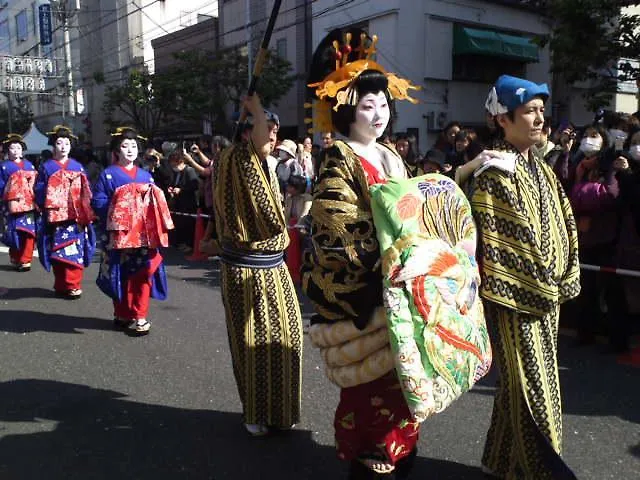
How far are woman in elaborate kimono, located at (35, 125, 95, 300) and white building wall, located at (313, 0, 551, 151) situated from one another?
10681 mm

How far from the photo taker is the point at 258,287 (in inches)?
126

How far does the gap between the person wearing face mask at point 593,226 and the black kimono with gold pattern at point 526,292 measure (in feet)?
7.78

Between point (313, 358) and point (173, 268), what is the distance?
4.26m

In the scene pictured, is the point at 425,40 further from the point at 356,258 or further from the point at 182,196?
the point at 356,258

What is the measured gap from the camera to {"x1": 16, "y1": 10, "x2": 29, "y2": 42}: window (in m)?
43.1

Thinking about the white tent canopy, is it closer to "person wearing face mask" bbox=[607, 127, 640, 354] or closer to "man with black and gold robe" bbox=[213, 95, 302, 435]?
"man with black and gold robe" bbox=[213, 95, 302, 435]

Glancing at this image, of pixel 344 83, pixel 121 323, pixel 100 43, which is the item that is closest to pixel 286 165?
pixel 121 323

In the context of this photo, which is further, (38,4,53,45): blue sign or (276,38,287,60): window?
(38,4,53,45): blue sign

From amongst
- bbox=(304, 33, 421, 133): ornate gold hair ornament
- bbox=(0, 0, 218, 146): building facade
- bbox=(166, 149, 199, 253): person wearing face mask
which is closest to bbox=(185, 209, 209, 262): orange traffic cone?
bbox=(166, 149, 199, 253): person wearing face mask

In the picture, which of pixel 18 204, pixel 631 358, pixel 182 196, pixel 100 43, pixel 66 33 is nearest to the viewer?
pixel 631 358

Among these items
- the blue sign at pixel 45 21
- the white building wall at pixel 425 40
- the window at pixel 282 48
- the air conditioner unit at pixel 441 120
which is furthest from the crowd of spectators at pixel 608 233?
the blue sign at pixel 45 21

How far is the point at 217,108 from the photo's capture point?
1986 cm

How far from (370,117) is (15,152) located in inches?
285

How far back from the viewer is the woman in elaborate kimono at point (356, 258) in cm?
219
